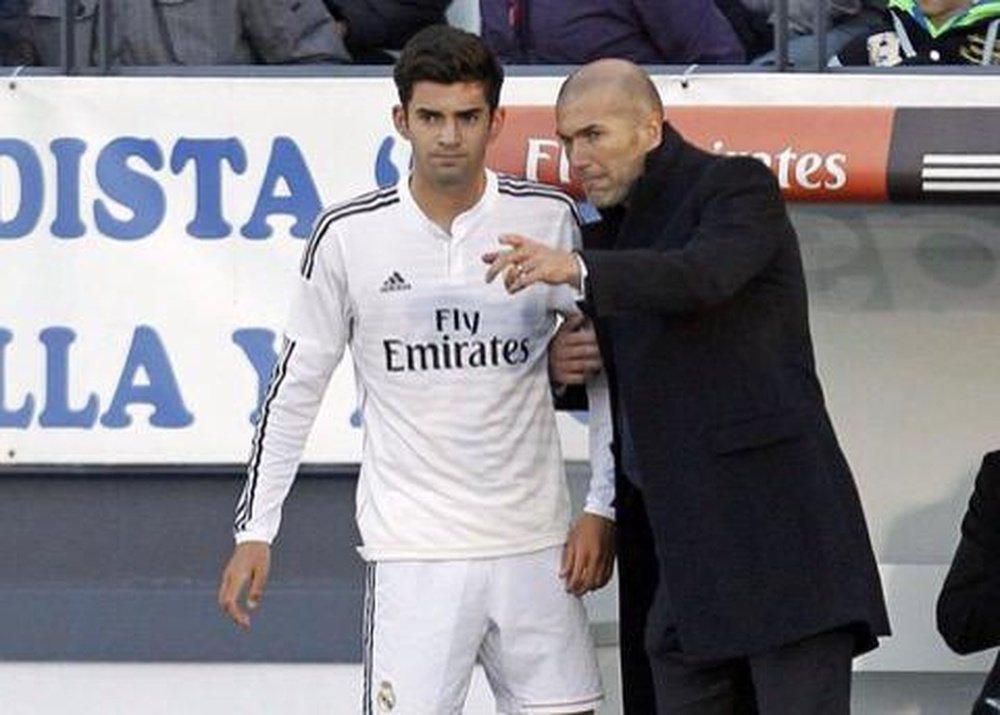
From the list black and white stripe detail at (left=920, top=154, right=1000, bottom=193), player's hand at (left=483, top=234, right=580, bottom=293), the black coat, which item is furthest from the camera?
black and white stripe detail at (left=920, top=154, right=1000, bottom=193)

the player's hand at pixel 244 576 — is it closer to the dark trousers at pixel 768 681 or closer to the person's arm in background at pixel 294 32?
the dark trousers at pixel 768 681

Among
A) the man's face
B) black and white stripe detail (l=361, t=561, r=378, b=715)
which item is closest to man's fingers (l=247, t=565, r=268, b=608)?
black and white stripe detail (l=361, t=561, r=378, b=715)

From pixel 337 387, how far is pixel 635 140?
178 cm

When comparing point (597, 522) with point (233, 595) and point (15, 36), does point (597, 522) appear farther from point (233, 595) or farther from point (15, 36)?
point (15, 36)

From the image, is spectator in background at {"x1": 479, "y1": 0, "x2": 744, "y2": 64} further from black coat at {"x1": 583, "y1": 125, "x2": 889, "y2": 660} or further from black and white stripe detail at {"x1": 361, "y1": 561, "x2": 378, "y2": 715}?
black and white stripe detail at {"x1": 361, "y1": 561, "x2": 378, "y2": 715}

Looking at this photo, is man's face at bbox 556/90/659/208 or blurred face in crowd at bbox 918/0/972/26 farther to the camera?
blurred face in crowd at bbox 918/0/972/26

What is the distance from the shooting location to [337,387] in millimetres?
6320

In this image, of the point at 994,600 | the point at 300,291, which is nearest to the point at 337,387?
the point at 300,291

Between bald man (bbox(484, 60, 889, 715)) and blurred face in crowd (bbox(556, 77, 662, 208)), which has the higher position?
blurred face in crowd (bbox(556, 77, 662, 208))

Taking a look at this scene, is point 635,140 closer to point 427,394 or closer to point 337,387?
point 427,394

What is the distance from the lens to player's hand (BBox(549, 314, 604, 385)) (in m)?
4.93

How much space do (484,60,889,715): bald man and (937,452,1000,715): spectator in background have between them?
71 centimetres

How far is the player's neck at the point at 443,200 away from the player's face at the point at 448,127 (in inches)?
1.5

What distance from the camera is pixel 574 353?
16.2 feet
